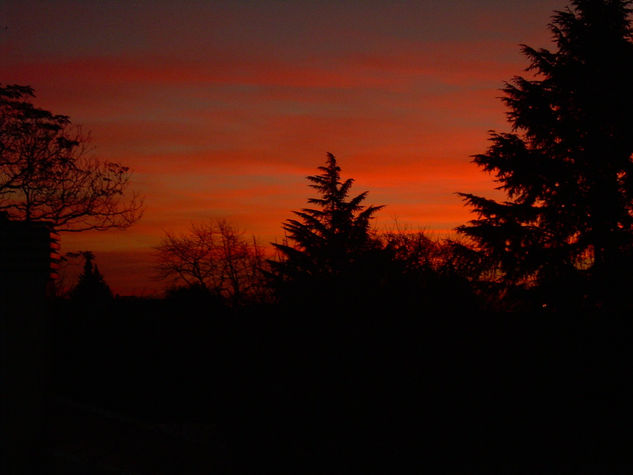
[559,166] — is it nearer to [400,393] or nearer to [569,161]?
[569,161]

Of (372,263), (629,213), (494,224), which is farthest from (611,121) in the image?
(372,263)

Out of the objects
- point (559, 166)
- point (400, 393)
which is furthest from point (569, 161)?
point (400, 393)

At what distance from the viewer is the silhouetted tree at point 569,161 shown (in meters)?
26.3

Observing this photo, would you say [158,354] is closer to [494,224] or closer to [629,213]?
[494,224]

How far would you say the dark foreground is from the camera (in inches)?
252

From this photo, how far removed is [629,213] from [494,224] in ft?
16.7

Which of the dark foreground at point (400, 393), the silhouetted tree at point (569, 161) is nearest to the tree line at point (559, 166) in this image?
the silhouetted tree at point (569, 161)

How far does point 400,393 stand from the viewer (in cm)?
639

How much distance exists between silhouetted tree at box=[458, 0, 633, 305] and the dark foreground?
19.4 meters

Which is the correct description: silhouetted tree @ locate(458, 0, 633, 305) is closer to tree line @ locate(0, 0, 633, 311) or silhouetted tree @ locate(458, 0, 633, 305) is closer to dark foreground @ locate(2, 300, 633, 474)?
tree line @ locate(0, 0, 633, 311)

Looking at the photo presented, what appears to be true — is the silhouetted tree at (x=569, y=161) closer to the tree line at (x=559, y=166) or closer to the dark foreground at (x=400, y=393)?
the tree line at (x=559, y=166)

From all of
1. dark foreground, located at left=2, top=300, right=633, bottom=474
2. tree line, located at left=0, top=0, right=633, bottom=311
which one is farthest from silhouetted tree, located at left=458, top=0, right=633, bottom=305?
dark foreground, located at left=2, top=300, right=633, bottom=474

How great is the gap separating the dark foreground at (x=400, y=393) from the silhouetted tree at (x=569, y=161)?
19438 mm

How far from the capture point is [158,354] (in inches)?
557
